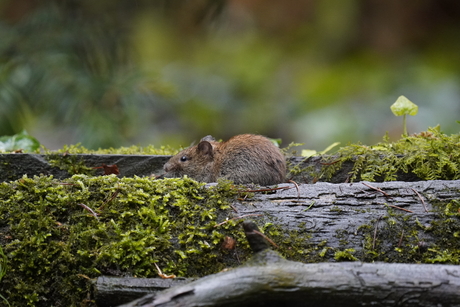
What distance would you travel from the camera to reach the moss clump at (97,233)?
2189 millimetres

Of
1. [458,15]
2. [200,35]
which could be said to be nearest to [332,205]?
[200,35]

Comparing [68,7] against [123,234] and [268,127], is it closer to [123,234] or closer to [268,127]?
[268,127]

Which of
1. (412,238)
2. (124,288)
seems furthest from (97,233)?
(412,238)

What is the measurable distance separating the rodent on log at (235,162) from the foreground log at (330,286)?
5.23 ft

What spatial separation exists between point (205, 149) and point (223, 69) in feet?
16.9

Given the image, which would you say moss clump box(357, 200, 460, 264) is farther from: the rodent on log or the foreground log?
the rodent on log

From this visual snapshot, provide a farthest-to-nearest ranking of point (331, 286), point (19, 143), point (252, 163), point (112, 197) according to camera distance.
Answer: point (19, 143), point (252, 163), point (112, 197), point (331, 286)

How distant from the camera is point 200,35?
358 inches

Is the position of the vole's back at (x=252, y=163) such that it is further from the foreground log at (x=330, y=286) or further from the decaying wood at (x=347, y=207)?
the foreground log at (x=330, y=286)

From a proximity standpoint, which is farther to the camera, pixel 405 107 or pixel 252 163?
pixel 405 107

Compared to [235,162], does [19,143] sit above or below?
above

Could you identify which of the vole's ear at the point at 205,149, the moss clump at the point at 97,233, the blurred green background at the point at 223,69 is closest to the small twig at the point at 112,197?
the moss clump at the point at 97,233

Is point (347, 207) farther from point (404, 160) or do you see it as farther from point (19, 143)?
point (19, 143)

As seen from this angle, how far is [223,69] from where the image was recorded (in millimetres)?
8828
